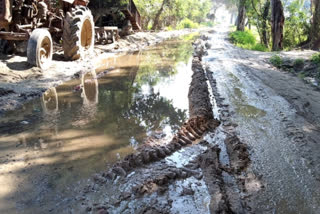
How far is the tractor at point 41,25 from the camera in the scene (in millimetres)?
6547

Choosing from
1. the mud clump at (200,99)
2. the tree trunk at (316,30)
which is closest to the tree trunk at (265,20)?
the tree trunk at (316,30)

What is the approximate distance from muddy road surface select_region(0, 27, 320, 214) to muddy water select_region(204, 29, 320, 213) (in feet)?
0.04

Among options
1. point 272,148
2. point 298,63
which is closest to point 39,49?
point 272,148

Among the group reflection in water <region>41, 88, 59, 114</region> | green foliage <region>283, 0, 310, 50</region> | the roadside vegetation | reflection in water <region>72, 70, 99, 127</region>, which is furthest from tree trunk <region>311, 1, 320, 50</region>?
reflection in water <region>41, 88, 59, 114</region>

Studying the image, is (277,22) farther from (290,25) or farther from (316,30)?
(290,25)

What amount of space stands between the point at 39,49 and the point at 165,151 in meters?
4.86

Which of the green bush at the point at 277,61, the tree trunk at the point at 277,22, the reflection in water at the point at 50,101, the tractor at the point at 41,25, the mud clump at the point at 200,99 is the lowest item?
the reflection in water at the point at 50,101

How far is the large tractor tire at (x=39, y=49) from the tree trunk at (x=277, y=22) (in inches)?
406

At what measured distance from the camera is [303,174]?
2.75 m

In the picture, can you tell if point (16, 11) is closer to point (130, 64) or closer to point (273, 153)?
point (130, 64)

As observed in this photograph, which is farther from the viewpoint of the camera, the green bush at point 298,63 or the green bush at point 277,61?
the green bush at point 277,61

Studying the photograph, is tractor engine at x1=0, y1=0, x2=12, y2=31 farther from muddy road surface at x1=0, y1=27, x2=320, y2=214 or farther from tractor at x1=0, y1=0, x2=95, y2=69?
muddy road surface at x1=0, y1=27, x2=320, y2=214

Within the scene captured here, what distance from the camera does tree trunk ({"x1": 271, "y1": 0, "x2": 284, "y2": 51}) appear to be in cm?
1291

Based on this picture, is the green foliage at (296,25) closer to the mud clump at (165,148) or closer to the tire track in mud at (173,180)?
the mud clump at (165,148)
